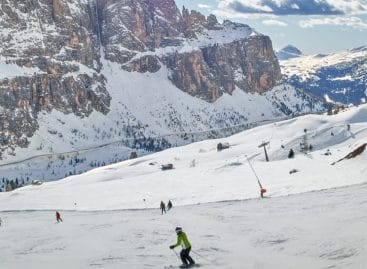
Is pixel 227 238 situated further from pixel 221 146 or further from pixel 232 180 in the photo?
pixel 221 146

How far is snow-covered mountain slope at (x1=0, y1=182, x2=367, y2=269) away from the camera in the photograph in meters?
27.7

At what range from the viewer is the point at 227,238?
34688 millimetres

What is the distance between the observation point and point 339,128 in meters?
121

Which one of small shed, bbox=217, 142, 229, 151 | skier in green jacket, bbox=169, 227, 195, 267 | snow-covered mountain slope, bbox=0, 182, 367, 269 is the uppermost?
small shed, bbox=217, 142, 229, 151

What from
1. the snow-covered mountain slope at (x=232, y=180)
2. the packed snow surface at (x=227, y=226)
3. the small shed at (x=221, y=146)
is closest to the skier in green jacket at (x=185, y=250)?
the packed snow surface at (x=227, y=226)

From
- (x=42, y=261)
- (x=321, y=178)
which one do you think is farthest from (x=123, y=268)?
(x=321, y=178)

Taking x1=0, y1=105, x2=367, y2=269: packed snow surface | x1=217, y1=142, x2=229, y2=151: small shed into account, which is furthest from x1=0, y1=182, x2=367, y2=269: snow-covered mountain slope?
x1=217, y1=142, x2=229, y2=151: small shed

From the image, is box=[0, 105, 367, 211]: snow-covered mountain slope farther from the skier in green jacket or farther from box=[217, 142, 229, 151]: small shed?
the skier in green jacket

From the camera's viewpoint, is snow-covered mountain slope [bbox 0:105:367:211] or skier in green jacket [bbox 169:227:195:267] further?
snow-covered mountain slope [bbox 0:105:367:211]

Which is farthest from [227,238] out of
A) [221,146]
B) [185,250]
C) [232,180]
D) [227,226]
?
[221,146]

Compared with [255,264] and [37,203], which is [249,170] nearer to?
[37,203]

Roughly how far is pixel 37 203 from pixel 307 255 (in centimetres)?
6785

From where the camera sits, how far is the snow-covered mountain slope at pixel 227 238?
27.7 metres

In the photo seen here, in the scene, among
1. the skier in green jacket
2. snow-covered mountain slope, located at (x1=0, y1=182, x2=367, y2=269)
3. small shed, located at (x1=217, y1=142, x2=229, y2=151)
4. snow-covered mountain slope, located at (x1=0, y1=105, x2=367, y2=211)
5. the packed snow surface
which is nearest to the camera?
the skier in green jacket
